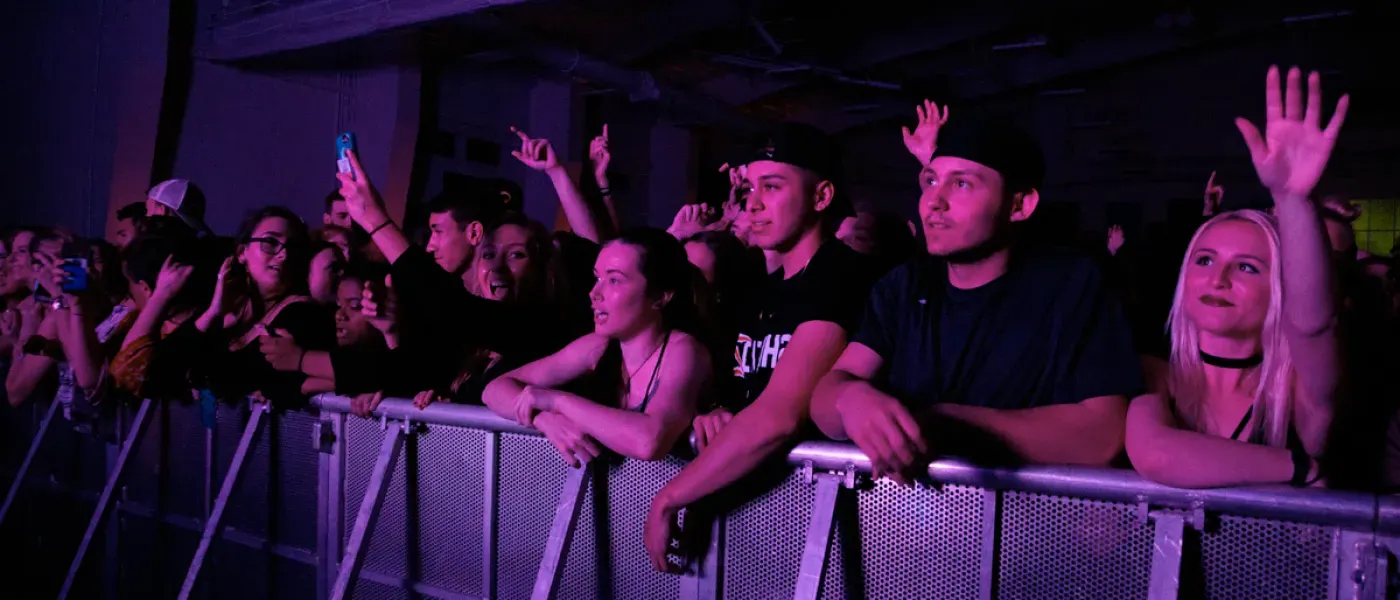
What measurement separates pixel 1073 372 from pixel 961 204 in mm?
498

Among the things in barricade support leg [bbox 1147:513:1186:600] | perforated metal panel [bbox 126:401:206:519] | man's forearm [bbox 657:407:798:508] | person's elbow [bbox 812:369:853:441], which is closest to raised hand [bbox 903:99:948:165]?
person's elbow [bbox 812:369:853:441]

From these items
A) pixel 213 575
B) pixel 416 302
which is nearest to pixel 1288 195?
pixel 416 302

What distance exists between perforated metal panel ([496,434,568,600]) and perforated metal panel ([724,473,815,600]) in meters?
0.62

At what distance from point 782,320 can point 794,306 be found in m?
0.07

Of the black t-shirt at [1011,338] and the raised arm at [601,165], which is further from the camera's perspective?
the raised arm at [601,165]

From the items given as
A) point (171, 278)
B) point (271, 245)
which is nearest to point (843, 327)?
point (271, 245)

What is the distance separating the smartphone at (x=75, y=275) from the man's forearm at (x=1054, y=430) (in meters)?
4.65

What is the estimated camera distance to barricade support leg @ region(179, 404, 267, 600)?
3607 mm

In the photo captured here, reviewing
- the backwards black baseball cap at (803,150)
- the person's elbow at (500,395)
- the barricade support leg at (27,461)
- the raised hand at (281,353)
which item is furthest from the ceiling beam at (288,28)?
the backwards black baseball cap at (803,150)

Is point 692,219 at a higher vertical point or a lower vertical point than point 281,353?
higher

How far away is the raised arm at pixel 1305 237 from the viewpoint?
1.76m

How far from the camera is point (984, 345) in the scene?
2270mm

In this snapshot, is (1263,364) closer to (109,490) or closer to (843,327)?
(843,327)

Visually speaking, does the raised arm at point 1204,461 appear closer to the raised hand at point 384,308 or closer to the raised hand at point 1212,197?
the raised hand at point 384,308
